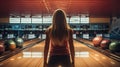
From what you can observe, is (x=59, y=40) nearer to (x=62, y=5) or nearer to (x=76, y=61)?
(x=76, y=61)

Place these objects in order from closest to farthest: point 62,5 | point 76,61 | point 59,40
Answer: point 59,40 < point 76,61 < point 62,5

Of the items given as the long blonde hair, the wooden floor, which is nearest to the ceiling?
the wooden floor

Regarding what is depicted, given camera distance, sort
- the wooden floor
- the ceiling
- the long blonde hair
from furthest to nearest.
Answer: the ceiling < the wooden floor < the long blonde hair

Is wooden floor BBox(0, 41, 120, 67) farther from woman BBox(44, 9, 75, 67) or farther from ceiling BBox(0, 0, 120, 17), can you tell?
ceiling BBox(0, 0, 120, 17)

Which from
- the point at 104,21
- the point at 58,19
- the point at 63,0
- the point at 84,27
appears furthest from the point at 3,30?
the point at 58,19

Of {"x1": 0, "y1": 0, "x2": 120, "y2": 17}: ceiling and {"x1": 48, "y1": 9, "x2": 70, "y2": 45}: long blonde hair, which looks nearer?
{"x1": 48, "y1": 9, "x2": 70, "y2": 45}: long blonde hair

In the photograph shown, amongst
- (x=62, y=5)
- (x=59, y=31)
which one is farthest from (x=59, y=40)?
(x=62, y=5)

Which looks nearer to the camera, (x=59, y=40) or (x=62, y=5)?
(x=59, y=40)

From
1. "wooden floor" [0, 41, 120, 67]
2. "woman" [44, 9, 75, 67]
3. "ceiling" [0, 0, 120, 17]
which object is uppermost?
"ceiling" [0, 0, 120, 17]

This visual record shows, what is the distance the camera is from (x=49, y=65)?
3682mm

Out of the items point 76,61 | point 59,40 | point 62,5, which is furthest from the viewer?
point 62,5

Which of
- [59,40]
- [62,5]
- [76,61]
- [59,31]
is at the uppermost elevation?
[62,5]

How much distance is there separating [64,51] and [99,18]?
24.4 m

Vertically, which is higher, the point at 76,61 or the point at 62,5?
the point at 62,5
